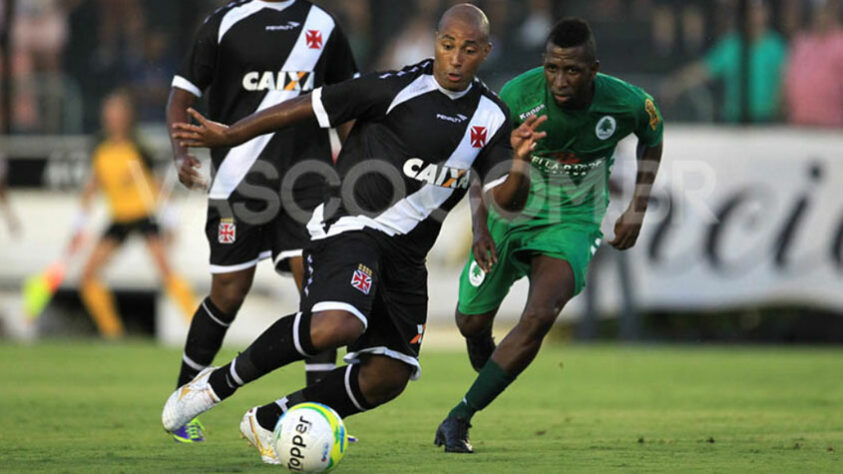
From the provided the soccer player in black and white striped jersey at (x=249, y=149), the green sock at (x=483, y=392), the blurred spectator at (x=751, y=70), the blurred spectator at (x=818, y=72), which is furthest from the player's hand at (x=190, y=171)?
the blurred spectator at (x=818, y=72)

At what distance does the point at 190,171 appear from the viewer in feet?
23.5

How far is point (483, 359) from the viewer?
814cm

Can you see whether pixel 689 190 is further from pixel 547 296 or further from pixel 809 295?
pixel 547 296

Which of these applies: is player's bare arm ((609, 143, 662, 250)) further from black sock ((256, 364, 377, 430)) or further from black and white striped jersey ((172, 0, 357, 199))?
black sock ((256, 364, 377, 430))

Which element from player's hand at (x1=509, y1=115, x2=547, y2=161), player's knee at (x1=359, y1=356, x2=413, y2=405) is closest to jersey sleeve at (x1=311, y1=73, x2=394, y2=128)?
player's hand at (x1=509, y1=115, x2=547, y2=161)

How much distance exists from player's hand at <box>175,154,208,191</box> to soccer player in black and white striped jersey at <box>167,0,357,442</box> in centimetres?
43

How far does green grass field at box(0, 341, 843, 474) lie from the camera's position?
647 cm

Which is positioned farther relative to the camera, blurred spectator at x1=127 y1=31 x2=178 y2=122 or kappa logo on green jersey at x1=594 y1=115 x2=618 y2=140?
blurred spectator at x1=127 y1=31 x2=178 y2=122

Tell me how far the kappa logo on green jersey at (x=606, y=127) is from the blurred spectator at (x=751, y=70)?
7.67 metres

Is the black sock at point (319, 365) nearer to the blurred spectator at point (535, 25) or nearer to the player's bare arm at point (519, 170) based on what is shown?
the player's bare arm at point (519, 170)

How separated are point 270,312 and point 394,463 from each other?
9.25 metres

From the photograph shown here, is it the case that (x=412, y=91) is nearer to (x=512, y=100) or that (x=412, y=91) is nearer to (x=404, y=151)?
(x=404, y=151)

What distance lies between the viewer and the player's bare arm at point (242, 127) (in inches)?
250

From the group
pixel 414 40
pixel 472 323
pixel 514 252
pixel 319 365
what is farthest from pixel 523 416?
pixel 414 40
